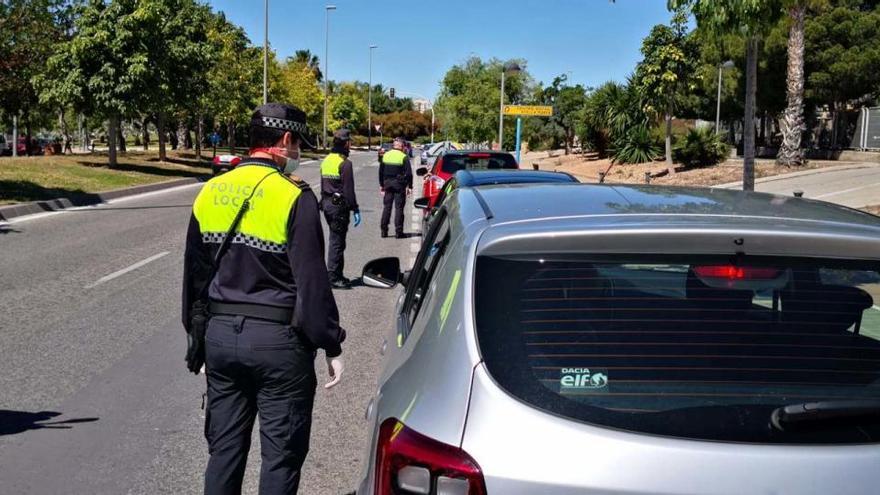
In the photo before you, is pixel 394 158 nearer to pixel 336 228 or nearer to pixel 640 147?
pixel 336 228

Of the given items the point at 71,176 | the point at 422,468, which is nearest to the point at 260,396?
the point at 422,468

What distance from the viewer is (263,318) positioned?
10.4 ft

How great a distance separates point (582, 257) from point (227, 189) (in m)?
1.61

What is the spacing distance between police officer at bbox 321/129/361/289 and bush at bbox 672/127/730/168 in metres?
26.0

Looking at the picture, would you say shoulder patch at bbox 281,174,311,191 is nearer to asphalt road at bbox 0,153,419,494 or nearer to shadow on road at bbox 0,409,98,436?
asphalt road at bbox 0,153,419,494

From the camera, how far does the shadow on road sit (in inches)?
203

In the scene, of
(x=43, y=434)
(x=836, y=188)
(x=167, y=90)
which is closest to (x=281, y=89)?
(x=167, y=90)

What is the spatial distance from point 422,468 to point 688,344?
2.46ft

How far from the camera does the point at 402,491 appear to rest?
2055 mm

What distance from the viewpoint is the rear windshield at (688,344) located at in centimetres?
199

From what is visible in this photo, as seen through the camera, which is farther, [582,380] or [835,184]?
[835,184]

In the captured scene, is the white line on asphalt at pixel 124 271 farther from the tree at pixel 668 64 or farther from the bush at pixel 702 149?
the bush at pixel 702 149

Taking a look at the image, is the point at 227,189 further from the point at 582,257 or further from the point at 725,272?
the point at 725,272

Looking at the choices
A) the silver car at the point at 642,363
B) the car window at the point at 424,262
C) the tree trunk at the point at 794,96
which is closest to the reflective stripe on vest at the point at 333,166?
the car window at the point at 424,262
